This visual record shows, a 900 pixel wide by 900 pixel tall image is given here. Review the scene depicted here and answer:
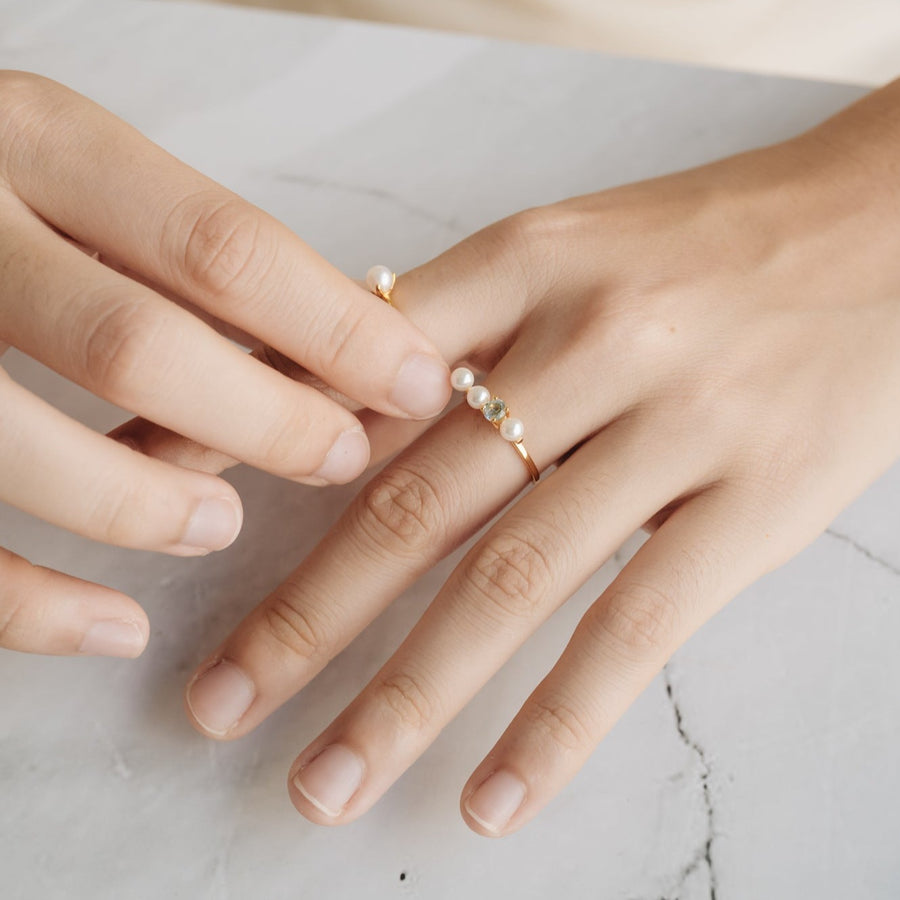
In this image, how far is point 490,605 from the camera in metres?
0.70

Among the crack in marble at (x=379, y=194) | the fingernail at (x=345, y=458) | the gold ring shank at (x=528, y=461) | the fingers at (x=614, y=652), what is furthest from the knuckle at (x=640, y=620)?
the crack in marble at (x=379, y=194)

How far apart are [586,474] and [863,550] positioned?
279 mm

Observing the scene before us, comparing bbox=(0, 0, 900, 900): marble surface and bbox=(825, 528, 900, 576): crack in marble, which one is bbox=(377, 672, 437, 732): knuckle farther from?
bbox=(825, 528, 900, 576): crack in marble

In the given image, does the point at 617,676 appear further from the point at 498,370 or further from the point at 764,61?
the point at 764,61

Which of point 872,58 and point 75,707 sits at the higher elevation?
point 872,58

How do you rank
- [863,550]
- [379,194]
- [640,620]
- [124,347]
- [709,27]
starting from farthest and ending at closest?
1. [709,27]
2. [379,194]
3. [863,550]
4. [640,620]
5. [124,347]

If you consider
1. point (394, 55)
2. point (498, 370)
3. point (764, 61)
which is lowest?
point (498, 370)

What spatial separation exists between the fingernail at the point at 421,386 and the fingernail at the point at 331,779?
0.27 m

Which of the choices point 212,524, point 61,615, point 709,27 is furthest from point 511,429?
point 709,27

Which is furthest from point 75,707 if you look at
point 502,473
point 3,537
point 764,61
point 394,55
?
point 764,61

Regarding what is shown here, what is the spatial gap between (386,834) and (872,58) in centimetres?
119

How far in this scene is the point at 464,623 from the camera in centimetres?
70

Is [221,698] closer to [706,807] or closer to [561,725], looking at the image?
[561,725]

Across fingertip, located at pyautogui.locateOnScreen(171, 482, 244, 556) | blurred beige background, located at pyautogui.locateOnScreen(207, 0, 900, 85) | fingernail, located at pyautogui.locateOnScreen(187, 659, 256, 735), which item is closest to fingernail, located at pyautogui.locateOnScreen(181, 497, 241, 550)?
fingertip, located at pyautogui.locateOnScreen(171, 482, 244, 556)
